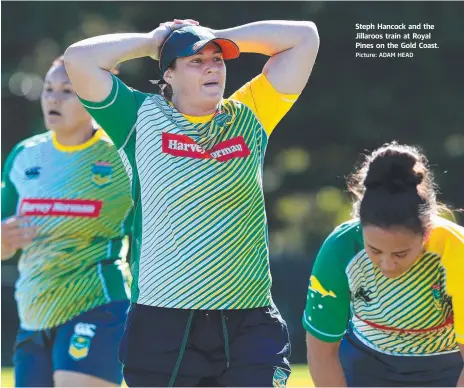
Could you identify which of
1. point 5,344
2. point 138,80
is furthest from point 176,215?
point 138,80

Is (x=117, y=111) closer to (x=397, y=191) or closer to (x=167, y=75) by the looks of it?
(x=167, y=75)

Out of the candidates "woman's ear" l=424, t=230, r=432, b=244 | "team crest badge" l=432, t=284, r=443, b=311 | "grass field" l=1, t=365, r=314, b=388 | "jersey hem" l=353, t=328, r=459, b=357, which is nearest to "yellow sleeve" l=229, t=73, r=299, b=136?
"woman's ear" l=424, t=230, r=432, b=244

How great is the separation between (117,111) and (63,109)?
1677 millimetres

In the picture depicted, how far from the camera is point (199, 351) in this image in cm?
439

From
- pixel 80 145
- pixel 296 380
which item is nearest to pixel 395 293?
pixel 80 145

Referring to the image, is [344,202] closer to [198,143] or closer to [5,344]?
[5,344]

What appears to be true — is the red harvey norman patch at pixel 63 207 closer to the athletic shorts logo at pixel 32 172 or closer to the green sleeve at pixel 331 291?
the athletic shorts logo at pixel 32 172

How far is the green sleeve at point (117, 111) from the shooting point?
4.62 m

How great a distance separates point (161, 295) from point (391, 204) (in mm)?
1015

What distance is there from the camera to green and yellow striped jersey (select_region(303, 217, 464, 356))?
187 inches

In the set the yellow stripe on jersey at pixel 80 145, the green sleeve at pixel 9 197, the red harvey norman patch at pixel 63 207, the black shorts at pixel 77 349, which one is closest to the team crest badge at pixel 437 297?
the black shorts at pixel 77 349

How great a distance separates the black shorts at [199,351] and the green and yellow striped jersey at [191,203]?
0.06 meters

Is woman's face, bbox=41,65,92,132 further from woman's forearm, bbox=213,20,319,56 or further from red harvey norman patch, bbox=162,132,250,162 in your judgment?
red harvey norman patch, bbox=162,132,250,162

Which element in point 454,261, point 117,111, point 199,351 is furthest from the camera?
point 454,261
